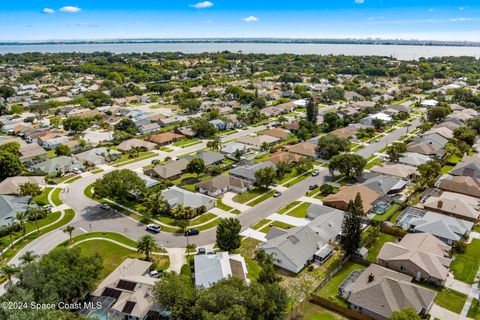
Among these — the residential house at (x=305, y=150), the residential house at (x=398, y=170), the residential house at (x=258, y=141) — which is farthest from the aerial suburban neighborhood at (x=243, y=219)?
the residential house at (x=258, y=141)

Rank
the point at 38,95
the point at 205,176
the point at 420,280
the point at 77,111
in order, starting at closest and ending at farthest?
the point at 420,280 → the point at 205,176 → the point at 77,111 → the point at 38,95

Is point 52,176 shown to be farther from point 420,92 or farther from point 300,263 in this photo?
point 420,92

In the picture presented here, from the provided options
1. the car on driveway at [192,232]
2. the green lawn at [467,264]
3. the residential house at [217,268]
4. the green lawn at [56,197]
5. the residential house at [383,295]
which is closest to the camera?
the residential house at [383,295]

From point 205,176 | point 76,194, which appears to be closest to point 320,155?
point 205,176

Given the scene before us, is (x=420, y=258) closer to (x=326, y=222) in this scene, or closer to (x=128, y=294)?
(x=326, y=222)

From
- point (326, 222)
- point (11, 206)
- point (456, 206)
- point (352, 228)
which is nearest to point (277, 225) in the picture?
point (326, 222)

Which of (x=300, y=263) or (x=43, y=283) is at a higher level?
(x=43, y=283)

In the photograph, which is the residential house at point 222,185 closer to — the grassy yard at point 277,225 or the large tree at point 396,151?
the grassy yard at point 277,225
